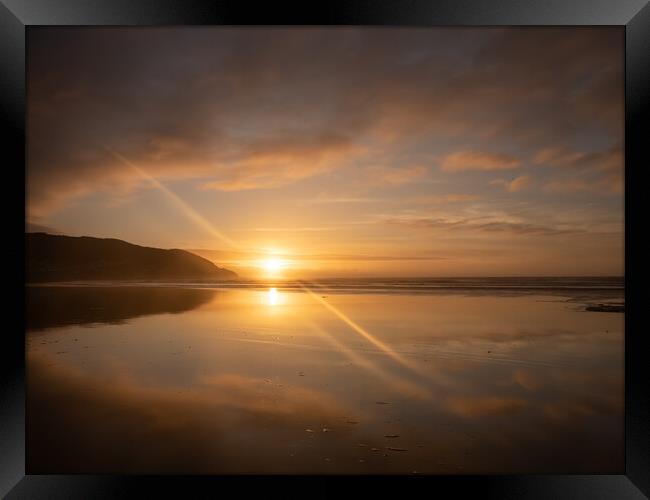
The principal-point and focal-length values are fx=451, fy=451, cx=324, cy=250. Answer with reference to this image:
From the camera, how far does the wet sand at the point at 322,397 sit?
2.05m

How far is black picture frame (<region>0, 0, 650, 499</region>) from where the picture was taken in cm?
174

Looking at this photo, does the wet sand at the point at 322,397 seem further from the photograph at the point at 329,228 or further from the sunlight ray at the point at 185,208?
the sunlight ray at the point at 185,208

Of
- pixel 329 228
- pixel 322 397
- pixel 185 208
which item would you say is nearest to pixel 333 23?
pixel 329 228

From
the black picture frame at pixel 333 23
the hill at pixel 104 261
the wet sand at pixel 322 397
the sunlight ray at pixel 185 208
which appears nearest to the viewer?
the black picture frame at pixel 333 23

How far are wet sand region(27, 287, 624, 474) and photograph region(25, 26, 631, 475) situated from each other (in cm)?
1

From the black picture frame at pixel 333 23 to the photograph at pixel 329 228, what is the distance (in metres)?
0.11

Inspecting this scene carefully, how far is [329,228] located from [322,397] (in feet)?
→ 4.11

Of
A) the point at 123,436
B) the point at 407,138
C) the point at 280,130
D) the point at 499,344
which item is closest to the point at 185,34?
the point at 280,130

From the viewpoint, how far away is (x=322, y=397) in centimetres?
236

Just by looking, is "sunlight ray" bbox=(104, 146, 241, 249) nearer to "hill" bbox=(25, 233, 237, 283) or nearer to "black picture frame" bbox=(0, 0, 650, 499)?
"hill" bbox=(25, 233, 237, 283)

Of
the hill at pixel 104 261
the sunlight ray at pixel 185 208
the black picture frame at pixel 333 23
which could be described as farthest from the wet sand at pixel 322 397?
the sunlight ray at pixel 185 208

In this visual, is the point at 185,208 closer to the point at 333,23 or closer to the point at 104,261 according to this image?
the point at 104,261

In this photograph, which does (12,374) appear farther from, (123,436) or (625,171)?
(625,171)

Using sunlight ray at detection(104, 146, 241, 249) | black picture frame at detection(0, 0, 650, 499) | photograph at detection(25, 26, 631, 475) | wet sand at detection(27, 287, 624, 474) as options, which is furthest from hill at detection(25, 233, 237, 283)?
black picture frame at detection(0, 0, 650, 499)
